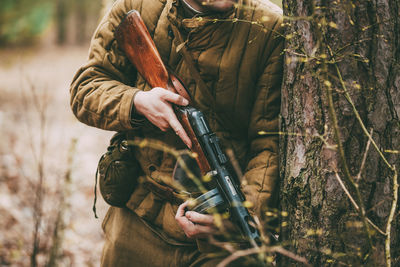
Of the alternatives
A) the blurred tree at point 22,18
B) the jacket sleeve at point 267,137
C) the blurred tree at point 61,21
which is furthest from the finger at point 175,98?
the blurred tree at point 61,21

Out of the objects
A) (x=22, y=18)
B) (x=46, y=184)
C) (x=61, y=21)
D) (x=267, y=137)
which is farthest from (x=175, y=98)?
(x=61, y=21)

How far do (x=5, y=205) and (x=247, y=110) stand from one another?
425cm

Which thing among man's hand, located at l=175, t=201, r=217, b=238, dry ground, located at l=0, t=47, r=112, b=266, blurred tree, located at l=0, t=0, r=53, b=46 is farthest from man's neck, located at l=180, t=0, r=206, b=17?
blurred tree, located at l=0, t=0, r=53, b=46

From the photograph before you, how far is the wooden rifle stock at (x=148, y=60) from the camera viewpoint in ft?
5.88

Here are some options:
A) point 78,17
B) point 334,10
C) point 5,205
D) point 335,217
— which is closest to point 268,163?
point 335,217

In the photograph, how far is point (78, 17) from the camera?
74.6ft

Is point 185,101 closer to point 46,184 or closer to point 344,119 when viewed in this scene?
point 344,119

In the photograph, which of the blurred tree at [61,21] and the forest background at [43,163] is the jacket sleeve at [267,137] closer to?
the forest background at [43,163]

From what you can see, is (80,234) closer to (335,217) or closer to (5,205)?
(5,205)

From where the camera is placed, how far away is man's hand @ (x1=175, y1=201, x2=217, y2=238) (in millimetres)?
1699

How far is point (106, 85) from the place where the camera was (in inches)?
74.3

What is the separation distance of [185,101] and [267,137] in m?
0.46

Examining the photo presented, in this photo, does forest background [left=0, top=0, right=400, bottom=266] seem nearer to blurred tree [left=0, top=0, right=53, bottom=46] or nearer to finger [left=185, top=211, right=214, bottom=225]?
finger [left=185, top=211, right=214, bottom=225]

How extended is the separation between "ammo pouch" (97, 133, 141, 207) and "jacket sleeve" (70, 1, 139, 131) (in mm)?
203
